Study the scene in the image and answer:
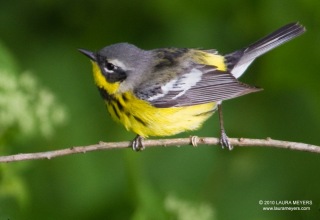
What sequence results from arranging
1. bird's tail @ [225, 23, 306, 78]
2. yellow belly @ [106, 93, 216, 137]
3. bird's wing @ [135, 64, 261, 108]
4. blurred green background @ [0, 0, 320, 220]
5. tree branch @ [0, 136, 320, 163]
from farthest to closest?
blurred green background @ [0, 0, 320, 220] → bird's tail @ [225, 23, 306, 78] → bird's wing @ [135, 64, 261, 108] → yellow belly @ [106, 93, 216, 137] → tree branch @ [0, 136, 320, 163]

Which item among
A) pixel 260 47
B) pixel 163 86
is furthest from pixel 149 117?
pixel 260 47

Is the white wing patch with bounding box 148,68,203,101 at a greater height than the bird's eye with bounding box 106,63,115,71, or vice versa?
the bird's eye with bounding box 106,63,115,71

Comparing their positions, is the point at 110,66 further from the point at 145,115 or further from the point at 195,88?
the point at 195,88

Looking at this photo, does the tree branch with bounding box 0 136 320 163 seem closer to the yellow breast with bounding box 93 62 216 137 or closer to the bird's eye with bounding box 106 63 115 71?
the yellow breast with bounding box 93 62 216 137

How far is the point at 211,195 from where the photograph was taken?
561 centimetres

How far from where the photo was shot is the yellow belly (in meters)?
4.71

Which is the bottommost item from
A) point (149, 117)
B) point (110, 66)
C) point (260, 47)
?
point (149, 117)

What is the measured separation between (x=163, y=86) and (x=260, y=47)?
74cm

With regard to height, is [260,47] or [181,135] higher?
[260,47]

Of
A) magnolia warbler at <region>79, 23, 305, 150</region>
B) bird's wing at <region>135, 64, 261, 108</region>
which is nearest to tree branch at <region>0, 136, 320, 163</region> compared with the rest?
magnolia warbler at <region>79, 23, 305, 150</region>

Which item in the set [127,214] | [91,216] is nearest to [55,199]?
[91,216]

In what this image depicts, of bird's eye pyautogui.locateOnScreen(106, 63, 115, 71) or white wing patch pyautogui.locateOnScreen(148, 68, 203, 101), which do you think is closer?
bird's eye pyautogui.locateOnScreen(106, 63, 115, 71)

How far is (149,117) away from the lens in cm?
476

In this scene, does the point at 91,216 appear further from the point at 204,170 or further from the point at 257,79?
the point at 257,79
